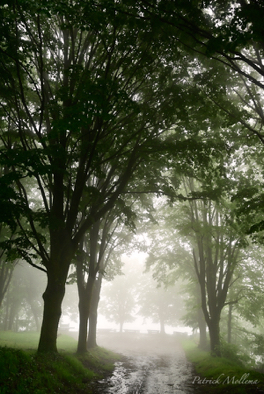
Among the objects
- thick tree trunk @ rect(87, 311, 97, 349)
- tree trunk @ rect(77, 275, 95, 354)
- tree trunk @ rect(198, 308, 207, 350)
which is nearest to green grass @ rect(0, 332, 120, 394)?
tree trunk @ rect(77, 275, 95, 354)

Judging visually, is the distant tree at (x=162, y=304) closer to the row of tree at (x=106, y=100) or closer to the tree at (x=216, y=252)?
the tree at (x=216, y=252)

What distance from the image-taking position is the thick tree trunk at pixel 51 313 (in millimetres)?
8156

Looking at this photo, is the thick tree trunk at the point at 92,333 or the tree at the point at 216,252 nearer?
the tree at the point at 216,252

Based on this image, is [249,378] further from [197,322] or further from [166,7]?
[197,322]

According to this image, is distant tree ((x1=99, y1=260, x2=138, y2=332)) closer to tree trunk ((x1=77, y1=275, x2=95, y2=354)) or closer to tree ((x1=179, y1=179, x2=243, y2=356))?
tree ((x1=179, y1=179, x2=243, y2=356))

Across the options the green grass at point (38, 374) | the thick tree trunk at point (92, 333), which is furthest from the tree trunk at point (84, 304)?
the green grass at point (38, 374)

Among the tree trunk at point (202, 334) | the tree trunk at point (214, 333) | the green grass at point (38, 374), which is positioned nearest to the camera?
the green grass at point (38, 374)

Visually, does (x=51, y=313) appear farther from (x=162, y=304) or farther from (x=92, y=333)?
(x=162, y=304)

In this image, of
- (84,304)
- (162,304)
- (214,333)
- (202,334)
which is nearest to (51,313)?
(84,304)

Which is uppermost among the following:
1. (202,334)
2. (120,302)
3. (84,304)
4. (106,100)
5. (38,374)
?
(106,100)

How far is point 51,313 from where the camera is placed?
824cm

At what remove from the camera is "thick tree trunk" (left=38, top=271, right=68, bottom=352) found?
8156mm

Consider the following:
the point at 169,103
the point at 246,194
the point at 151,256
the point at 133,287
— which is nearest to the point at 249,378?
the point at 246,194

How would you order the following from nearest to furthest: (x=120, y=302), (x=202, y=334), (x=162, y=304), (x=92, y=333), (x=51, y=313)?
(x=51, y=313) → (x=92, y=333) → (x=202, y=334) → (x=162, y=304) → (x=120, y=302)
